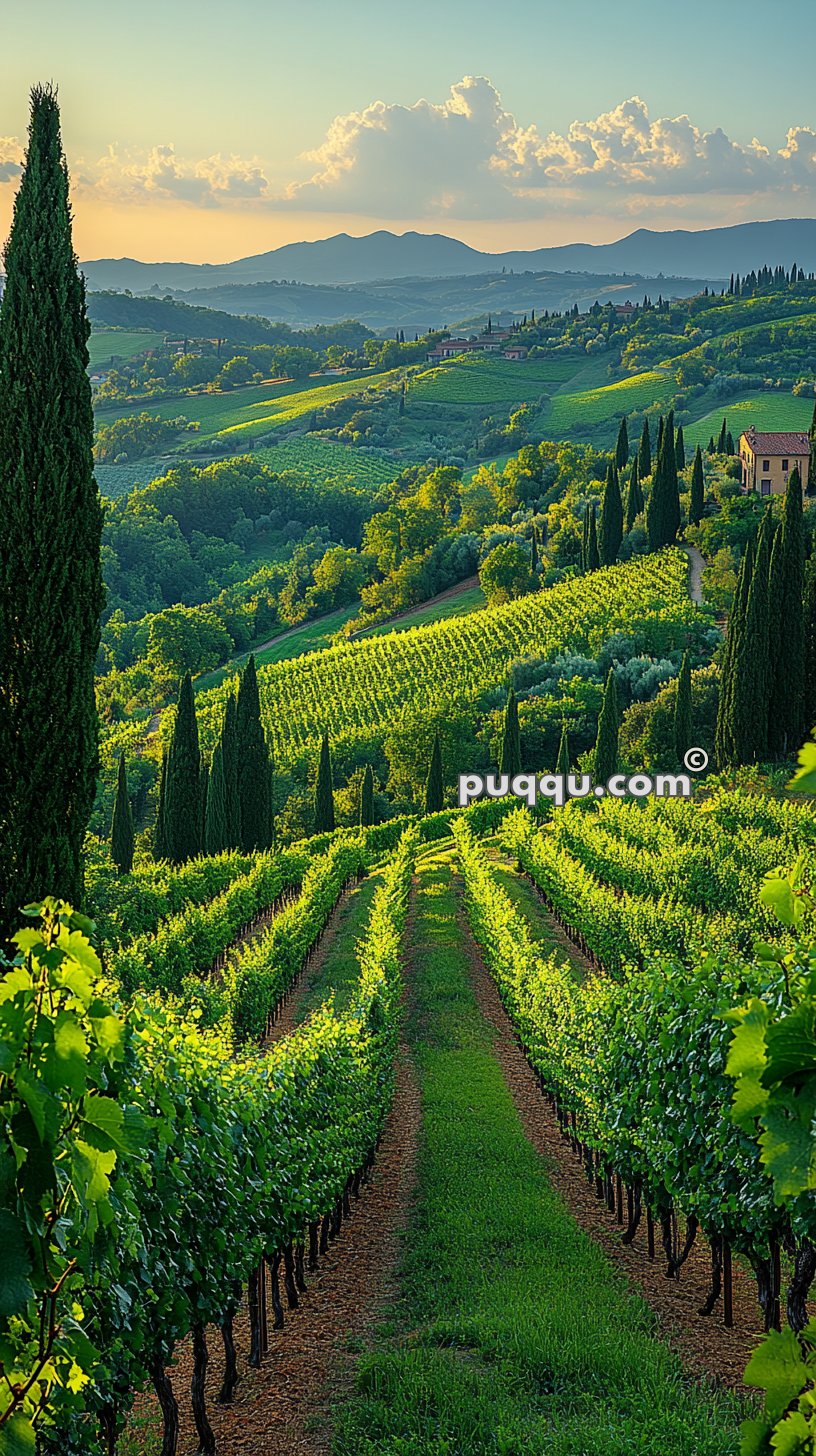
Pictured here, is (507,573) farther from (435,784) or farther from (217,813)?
(217,813)

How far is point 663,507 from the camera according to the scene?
66.6 meters

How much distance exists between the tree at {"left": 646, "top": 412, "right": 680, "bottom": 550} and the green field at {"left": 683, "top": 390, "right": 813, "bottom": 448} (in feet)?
128

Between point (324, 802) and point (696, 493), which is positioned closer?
point (324, 802)

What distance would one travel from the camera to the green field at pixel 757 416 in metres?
106

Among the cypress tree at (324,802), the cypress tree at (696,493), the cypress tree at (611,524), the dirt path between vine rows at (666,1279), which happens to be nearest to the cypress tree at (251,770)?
the cypress tree at (324,802)

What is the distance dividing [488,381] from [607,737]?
4753 inches

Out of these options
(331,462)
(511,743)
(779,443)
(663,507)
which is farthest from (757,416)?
(511,743)

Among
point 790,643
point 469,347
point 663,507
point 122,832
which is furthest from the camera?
point 469,347

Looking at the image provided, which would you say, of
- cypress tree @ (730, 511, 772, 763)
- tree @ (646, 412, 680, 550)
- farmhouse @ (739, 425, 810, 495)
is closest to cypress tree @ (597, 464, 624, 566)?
tree @ (646, 412, 680, 550)

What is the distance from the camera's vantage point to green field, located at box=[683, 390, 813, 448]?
106 m

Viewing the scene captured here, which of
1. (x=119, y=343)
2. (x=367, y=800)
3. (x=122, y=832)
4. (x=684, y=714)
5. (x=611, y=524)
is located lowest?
(x=367, y=800)

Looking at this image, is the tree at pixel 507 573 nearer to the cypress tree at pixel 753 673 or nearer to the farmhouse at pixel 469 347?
the cypress tree at pixel 753 673

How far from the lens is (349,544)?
11950 cm

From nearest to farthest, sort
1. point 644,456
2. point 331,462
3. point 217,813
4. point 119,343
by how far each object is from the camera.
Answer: point 217,813
point 644,456
point 331,462
point 119,343
